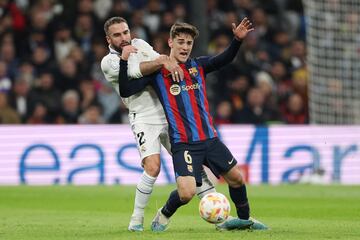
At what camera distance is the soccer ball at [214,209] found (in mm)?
9281

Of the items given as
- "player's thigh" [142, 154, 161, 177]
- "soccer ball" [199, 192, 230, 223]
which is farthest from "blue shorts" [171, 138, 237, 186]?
"soccer ball" [199, 192, 230, 223]

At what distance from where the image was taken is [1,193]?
1562cm

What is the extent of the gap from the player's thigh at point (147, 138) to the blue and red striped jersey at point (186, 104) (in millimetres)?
230

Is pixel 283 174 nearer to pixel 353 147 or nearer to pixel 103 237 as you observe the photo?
pixel 353 147

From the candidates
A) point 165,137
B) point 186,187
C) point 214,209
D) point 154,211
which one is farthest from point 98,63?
point 214,209

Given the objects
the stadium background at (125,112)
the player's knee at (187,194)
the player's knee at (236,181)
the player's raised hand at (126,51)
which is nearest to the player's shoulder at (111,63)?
the player's raised hand at (126,51)

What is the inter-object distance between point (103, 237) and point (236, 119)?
1032 cm

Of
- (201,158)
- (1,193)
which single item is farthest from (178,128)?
(1,193)

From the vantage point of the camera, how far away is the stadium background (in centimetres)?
1628

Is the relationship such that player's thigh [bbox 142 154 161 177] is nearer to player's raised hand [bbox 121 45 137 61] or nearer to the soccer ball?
the soccer ball

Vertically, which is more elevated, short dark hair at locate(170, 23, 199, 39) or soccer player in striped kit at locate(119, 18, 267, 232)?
short dark hair at locate(170, 23, 199, 39)

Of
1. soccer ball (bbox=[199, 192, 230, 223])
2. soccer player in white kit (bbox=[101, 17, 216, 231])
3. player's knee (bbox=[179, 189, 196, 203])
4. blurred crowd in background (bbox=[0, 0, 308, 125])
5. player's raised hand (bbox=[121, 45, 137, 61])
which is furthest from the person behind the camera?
blurred crowd in background (bbox=[0, 0, 308, 125])

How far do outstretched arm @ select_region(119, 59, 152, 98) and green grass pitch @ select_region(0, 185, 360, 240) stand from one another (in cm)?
129

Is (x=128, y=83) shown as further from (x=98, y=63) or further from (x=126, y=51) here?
(x=98, y=63)
